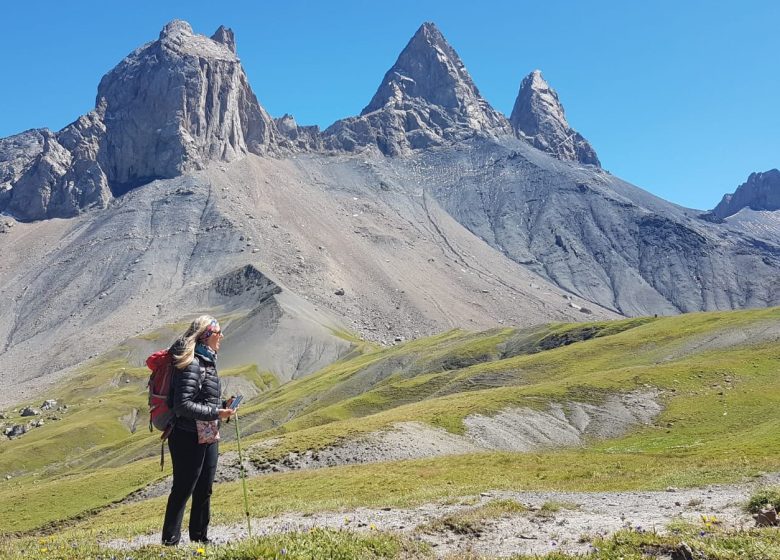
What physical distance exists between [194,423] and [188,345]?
170cm

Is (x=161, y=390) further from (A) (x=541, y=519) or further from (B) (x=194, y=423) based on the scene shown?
(A) (x=541, y=519)

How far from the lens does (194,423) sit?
13.6 meters

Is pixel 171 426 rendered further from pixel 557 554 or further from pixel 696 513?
pixel 696 513

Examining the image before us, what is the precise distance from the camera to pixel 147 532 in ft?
70.6

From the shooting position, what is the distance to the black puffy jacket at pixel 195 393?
1326 cm

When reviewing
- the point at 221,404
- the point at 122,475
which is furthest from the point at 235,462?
the point at 221,404

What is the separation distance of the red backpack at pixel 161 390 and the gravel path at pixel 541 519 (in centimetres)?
412

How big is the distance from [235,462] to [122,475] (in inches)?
602

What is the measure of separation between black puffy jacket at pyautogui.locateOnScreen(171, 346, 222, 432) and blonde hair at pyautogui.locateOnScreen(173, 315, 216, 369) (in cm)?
17

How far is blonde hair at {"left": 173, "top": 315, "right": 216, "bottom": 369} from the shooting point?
13383 millimetres

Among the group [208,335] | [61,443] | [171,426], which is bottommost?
[61,443]

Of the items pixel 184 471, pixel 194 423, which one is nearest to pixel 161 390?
pixel 194 423

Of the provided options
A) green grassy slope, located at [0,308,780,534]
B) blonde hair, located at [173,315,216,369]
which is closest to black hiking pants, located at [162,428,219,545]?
blonde hair, located at [173,315,216,369]

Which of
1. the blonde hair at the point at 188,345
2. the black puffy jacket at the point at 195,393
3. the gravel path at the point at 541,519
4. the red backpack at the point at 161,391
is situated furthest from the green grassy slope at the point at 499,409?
the blonde hair at the point at 188,345
